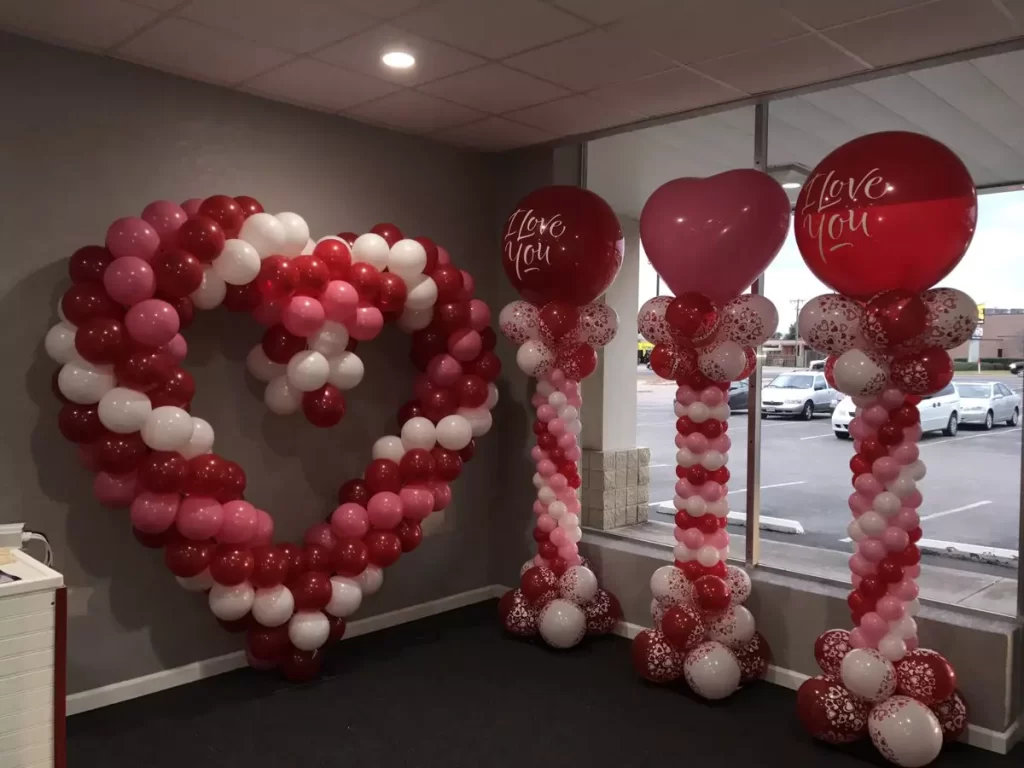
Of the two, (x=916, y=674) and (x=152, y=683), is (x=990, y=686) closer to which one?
(x=916, y=674)

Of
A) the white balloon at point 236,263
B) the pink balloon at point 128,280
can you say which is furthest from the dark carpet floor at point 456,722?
the white balloon at point 236,263

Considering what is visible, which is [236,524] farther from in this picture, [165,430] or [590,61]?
[590,61]

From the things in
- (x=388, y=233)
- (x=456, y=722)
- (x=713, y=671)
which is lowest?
(x=456, y=722)

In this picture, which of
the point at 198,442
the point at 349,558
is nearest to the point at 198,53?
the point at 198,442

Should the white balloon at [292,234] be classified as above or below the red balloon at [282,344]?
above

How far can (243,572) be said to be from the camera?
3209 millimetres

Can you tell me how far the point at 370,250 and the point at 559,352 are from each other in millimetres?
1018

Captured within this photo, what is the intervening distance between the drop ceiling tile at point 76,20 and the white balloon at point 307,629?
240 centimetres

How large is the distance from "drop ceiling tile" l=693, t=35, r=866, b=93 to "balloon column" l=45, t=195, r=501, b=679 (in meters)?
1.49

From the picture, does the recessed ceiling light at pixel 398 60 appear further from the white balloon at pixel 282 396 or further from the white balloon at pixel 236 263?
the white balloon at pixel 282 396

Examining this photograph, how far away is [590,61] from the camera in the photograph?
319cm

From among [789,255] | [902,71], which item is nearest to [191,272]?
[789,255]

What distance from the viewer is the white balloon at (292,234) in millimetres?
3289

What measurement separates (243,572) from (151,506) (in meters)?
0.45
